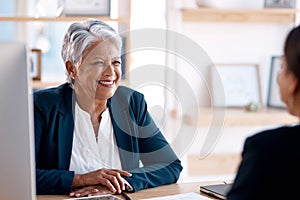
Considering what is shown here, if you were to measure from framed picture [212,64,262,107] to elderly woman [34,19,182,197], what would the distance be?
1643 millimetres

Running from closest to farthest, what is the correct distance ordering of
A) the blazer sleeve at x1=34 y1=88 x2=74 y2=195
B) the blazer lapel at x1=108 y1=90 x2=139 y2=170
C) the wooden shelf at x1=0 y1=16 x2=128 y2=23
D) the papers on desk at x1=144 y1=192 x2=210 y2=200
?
the papers on desk at x1=144 y1=192 x2=210 y2=200 < the blazer sleeve at x1=34 y1=88 x2=74 y2=195 < the blazer lapel at x1=108 y1=90 x2=139 y2=170 < the wooden shelf at x1=0 y1=16 x2=128 y2=23

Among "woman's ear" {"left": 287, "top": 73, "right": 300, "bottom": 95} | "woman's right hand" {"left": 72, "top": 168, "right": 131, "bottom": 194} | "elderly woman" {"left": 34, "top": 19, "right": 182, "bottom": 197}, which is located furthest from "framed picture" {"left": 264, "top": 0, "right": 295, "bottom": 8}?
"woman's ear" {"left": 287, "top": 73, "right": 300, "bottom": 95}

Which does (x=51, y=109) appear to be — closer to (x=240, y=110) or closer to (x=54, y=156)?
(x=54, y=156)

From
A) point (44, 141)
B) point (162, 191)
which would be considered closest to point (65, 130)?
point (44, 141)

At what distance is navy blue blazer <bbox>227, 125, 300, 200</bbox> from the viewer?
119 cm

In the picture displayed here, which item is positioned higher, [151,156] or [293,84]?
[293,84]

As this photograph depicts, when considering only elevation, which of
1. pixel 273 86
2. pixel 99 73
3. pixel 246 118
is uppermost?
pixel 99 73

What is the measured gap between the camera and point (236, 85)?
4066mm

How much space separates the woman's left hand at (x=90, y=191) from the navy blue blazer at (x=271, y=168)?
33.4 inches

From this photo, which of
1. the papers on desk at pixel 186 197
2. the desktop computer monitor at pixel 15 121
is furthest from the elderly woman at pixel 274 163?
the papers on desk at pixel 186 197

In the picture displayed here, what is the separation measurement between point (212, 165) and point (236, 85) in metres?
0.56

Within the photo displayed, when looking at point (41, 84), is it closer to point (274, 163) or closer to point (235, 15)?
point (235, 15)

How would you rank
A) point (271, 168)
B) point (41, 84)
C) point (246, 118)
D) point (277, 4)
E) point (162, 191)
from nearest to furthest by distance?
point (271, 168) → point (162, 191) → point (41, 84) → point (246, 118) → point (277, 4)

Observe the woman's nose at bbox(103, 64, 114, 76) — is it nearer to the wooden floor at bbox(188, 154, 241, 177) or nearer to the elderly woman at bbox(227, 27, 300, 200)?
the elderly woman at bbox(227, 27, 300, 200)
